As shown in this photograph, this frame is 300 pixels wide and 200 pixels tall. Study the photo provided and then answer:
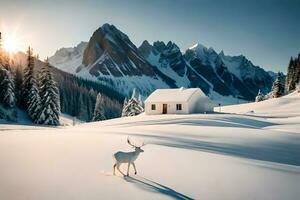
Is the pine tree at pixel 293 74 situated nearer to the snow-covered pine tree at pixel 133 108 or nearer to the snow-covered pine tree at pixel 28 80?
the snow-covered pine tree at pixel 133 108

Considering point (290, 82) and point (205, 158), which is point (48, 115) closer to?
point (205, 158)

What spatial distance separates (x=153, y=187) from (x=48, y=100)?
54.2 metres

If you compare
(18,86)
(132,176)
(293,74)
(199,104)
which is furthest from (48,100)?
(293,74)

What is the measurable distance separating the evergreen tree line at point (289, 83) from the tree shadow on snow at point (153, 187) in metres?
103

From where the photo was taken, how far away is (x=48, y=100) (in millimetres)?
59938

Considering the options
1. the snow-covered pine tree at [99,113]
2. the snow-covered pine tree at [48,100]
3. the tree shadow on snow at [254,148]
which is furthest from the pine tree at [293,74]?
the tree shadow on snow at [254,148]

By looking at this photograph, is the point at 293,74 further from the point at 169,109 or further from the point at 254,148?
the point at 254,148

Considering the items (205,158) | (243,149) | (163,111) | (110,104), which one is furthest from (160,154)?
(110,104)

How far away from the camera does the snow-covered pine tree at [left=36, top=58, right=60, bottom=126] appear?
5947 centimetres

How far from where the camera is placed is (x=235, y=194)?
31.6ft

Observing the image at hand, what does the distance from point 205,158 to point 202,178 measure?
3.30 meters

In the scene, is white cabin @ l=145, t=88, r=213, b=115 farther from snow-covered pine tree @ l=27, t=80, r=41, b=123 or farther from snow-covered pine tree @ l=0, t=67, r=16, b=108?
snow-covered pine tree @ l=0, t=67, r=16, b=108

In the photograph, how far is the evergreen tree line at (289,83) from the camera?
110 metres

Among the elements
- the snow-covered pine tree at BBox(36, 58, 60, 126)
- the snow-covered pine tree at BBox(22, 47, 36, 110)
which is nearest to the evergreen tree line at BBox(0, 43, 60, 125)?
the snow-covered pine tree at BBox(36, 58, 60, 126)
